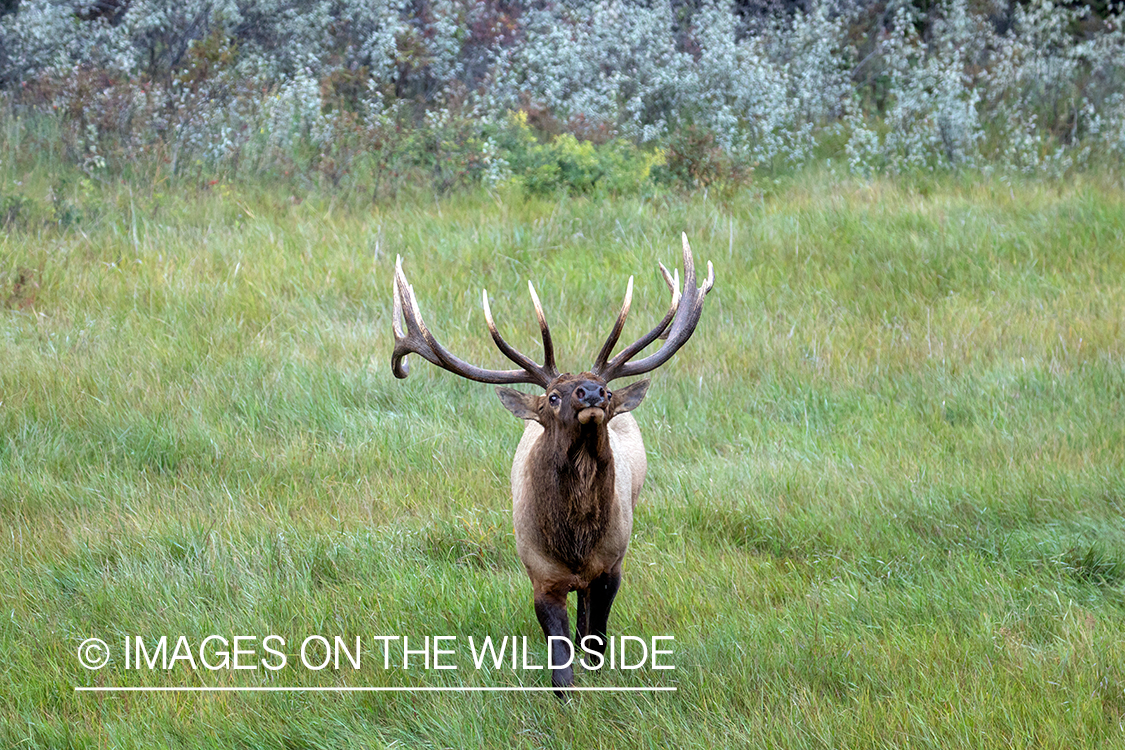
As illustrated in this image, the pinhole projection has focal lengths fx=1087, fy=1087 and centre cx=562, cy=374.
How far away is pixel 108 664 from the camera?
13.8ft

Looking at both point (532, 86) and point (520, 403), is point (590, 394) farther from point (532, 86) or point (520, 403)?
point (532, 86)

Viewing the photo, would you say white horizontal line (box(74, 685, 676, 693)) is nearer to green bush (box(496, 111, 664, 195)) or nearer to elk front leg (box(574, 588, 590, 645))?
elk front leg (box(574, 588, 590, 645))

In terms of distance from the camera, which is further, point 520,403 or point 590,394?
point 520,403

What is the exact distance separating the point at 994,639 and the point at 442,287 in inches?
196

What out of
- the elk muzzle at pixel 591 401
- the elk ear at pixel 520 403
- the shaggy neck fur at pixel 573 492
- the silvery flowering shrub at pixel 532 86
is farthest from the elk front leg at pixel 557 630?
the silvery flowering shrub at pixel 532 86

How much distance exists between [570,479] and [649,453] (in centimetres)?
254

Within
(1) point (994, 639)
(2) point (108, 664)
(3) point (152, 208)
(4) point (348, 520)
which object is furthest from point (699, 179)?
(2) point (108, 664)

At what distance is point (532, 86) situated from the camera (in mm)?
11922

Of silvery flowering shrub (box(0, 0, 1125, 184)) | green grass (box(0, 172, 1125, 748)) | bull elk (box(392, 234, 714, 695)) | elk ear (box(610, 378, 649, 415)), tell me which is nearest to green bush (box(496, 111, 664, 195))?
silvery flowering shrub (box(0, 0, 1125, 184))

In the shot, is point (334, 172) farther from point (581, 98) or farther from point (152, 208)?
point (581, 98)

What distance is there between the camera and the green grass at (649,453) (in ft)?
12.9

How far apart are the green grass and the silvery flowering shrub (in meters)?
0.97

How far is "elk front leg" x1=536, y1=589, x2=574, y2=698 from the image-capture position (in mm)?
3957

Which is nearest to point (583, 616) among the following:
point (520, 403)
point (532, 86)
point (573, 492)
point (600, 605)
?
point (600, 605)
